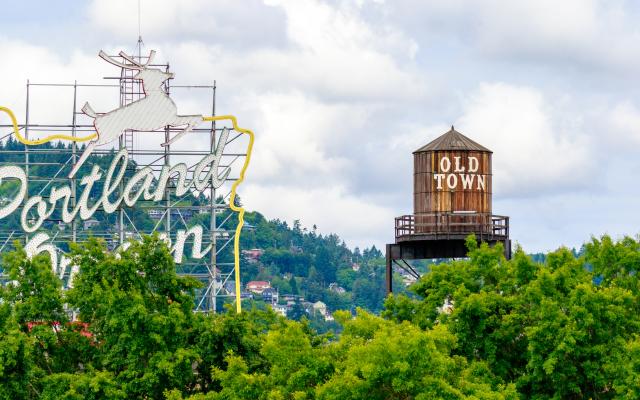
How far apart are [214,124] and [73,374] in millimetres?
30565

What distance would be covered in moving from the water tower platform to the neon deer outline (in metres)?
17.5

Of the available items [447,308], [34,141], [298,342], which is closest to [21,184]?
[34,141]

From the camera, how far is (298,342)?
2349 inches

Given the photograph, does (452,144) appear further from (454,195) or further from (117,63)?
(117,63)

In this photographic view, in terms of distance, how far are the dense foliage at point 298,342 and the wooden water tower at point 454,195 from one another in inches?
329

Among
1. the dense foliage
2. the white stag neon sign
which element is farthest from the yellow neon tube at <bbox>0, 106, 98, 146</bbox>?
the dense foliage

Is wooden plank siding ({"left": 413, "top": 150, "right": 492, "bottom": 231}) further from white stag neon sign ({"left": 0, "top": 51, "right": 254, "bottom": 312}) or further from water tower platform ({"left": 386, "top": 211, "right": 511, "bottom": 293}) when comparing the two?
white stag neon sign ({"left": 0, "top": 51, "right": 254, "bottom": 312})

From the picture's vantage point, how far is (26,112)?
89.7 m

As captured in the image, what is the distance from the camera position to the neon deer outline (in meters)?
88.8

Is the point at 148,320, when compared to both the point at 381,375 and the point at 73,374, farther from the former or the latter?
the point at 381,375

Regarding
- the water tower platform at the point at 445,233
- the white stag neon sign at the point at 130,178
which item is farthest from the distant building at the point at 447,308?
the white stag neon sign at the point at 130,178

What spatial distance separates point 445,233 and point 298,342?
55.4 feet

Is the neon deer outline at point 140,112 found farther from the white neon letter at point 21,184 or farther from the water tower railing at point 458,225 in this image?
the water tower railing at point 458,225

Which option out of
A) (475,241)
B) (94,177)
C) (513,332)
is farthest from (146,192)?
(513,332)
